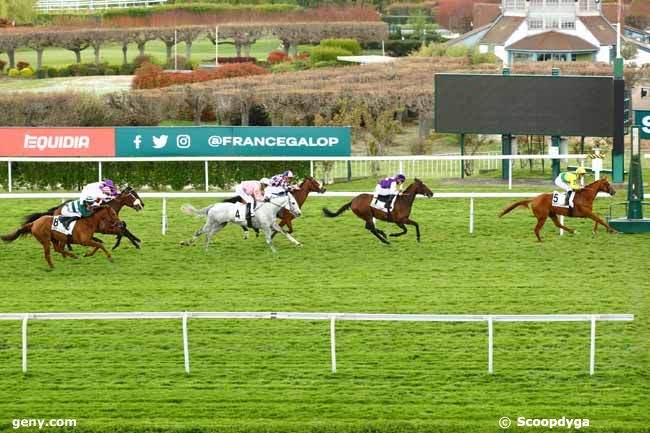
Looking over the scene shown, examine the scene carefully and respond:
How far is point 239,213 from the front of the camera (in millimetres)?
16172

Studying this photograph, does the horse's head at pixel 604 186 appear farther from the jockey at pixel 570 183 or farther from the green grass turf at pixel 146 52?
the green grass turf at pixel 146 52

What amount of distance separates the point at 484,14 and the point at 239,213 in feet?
171

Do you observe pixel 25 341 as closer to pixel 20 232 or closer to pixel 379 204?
pixel 20 232

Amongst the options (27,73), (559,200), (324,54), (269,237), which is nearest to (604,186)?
(559,200)

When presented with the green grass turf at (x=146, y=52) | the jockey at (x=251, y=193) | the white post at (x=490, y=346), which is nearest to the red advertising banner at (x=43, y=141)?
the jockey at (x=251, y=193)

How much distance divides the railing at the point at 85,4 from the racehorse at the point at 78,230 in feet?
169

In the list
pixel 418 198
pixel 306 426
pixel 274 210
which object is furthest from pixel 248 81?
pixel 306 426

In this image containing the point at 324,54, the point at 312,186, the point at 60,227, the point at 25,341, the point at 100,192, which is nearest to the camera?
the point at 25,341

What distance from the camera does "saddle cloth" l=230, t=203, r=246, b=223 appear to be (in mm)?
16172

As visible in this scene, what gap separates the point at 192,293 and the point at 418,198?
5987 millimetres

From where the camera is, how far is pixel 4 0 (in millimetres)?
65438

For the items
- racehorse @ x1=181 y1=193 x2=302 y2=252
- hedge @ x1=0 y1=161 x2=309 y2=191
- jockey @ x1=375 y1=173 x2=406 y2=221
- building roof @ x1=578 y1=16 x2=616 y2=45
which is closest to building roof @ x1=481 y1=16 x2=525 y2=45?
building roof @ x1=578 y1=16 x2=616 y2=45

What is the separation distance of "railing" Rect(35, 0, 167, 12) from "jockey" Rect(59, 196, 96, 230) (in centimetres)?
5160

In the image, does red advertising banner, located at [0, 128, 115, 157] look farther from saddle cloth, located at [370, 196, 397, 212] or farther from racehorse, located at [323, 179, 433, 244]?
saddle cloth, located at [370, 196, 397, 212]
